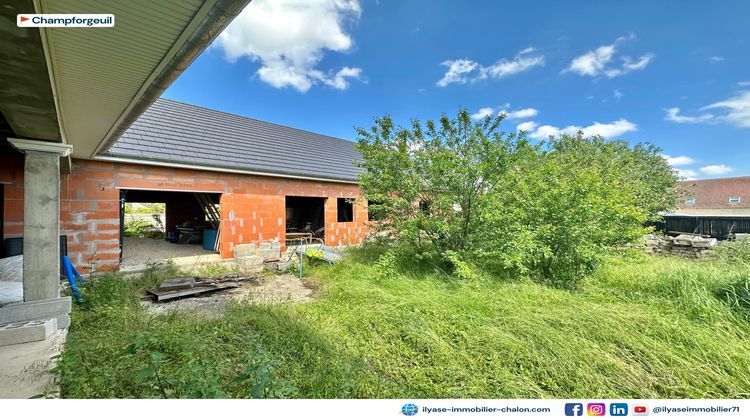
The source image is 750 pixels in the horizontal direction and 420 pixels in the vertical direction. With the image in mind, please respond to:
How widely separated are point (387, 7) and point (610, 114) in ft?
41.5

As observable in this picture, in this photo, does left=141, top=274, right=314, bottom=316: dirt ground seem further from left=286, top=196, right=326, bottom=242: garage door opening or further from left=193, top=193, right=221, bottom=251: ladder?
left=286, top=196, right=326, bottom=242: garage door opening

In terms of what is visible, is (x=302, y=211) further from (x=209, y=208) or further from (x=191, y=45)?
(x=191, y=45)

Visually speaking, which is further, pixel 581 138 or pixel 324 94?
pixel 581 138

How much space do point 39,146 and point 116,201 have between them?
3.74m

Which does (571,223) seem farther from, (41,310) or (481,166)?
(41,310)

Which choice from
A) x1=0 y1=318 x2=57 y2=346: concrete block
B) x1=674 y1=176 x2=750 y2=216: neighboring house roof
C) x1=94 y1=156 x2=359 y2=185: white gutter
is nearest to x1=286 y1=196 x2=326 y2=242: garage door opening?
x1=94 y1=156 x2=359 y2=185: white gutter

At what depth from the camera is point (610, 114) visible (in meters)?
12.6

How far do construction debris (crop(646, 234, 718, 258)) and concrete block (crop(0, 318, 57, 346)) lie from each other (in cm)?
1459

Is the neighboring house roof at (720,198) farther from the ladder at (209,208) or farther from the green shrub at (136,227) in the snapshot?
the green shrub at (136,227)

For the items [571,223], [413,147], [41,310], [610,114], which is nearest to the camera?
[41,310]

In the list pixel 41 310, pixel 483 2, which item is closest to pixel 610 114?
pixel 483 2
